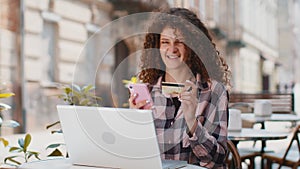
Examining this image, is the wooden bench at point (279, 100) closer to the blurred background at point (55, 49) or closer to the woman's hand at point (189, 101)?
the blurred background at point (55, 49)

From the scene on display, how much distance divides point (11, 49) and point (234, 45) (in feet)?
37.9

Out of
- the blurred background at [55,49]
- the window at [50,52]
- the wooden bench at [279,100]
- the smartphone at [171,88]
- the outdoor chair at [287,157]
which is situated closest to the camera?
the smartphone at [171,88]

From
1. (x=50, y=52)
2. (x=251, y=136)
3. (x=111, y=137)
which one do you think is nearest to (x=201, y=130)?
(x=111, y=137)

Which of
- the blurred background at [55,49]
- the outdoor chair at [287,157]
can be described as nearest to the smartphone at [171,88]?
the outdoor chair at [287,157]

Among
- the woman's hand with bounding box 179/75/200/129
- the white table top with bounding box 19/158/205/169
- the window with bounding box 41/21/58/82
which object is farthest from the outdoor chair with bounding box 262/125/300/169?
the window with bounding box 41/21/58/82

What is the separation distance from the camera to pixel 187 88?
2.09 meters

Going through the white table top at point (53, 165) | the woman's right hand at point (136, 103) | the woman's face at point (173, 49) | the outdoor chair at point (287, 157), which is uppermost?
the woman's face at point (173, 49)

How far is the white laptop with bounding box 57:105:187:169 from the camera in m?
1.52

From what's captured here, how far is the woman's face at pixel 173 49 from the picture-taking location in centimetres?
224

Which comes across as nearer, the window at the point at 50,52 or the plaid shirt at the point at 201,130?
the plaid shirt at the point at 201,130

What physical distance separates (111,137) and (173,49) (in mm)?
758

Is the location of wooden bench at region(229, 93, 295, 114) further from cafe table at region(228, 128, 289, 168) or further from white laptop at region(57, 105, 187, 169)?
white laptop at region(57, 105, 187, 169)

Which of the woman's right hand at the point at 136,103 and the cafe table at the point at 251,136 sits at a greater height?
the woman's right hand at the point at 136,103

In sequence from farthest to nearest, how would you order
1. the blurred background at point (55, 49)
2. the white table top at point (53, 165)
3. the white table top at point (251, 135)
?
1. the blurred background at point (55, 49)
2. the white table top at point (251, 135)
3. the white table top at point (53, 165)
